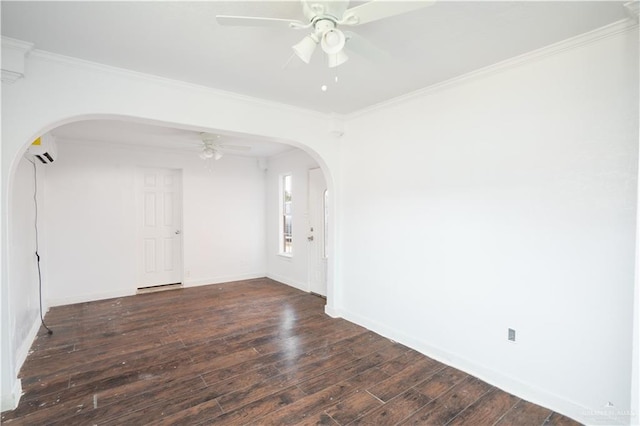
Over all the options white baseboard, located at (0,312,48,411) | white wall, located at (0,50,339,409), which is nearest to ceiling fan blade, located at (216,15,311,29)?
white wall, located at (0,50,339,409)

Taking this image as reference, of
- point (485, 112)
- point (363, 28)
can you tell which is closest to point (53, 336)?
point (363, 28)

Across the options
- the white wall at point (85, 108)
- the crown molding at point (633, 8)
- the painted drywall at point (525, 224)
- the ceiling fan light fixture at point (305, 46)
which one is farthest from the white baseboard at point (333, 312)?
the crown molding at point (633, 8)

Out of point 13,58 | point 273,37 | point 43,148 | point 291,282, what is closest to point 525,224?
point 273,37

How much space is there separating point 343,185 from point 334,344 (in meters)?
1.96

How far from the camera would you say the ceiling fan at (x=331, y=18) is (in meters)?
1.45

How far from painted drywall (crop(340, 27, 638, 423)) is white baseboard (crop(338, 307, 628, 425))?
0.04 feet

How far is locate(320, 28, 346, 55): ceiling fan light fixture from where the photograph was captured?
64.2 inches

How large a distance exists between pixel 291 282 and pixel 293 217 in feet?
4.01

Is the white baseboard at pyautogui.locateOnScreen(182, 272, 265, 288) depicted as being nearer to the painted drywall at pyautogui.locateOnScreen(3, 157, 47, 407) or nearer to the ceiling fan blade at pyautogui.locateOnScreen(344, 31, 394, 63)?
the painted drywall at pyautogui.locateOnScreen(3, 157, 47, 407)

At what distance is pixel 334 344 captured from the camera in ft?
10.9

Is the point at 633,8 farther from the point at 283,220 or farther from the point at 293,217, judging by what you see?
the point at 283,220

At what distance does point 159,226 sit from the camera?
18.6 ft

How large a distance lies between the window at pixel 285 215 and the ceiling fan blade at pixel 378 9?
4.60 m

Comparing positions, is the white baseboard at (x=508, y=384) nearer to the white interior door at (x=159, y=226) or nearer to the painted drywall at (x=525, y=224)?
the painted drywall at (x=525, y=224)
